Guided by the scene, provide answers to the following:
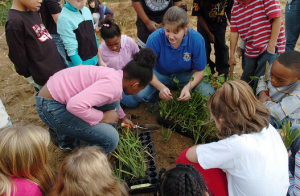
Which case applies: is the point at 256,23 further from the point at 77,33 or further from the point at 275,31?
the point at 77,33

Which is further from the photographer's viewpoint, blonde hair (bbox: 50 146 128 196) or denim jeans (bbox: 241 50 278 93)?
denim jeans (bbox: 241 50 278 93)

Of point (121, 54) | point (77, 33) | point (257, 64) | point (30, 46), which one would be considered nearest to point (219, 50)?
point (257, 64)

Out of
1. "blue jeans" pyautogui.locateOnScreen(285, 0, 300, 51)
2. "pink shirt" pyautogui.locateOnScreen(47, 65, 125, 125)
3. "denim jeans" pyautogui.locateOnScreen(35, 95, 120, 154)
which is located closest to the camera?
"pink shirt" pyautogui.locateOnScreen(47, 65, 125, 125)

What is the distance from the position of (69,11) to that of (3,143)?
60.2 inches

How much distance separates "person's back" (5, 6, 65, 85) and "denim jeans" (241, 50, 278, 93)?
2192mm

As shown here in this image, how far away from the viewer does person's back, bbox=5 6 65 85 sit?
1.94m

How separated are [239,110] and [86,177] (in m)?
0.98

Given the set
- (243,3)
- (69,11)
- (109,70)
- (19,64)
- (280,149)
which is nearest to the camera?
(280,149)

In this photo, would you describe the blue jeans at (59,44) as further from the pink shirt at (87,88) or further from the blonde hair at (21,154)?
the blonde hair at (21,154)

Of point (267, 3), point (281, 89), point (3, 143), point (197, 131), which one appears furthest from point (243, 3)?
point (3, 143)

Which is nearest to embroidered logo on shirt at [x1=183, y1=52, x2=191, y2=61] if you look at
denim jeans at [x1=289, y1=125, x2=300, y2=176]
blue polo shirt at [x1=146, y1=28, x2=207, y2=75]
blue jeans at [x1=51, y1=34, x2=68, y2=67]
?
blue polo shirt at [x1=146, y1=28, x2=207, y2=75]

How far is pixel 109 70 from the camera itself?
1.83 m

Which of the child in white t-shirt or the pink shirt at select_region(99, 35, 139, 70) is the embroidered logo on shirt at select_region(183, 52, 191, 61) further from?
the child in white t-shirt

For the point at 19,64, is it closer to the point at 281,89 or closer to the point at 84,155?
the point at 84,155
